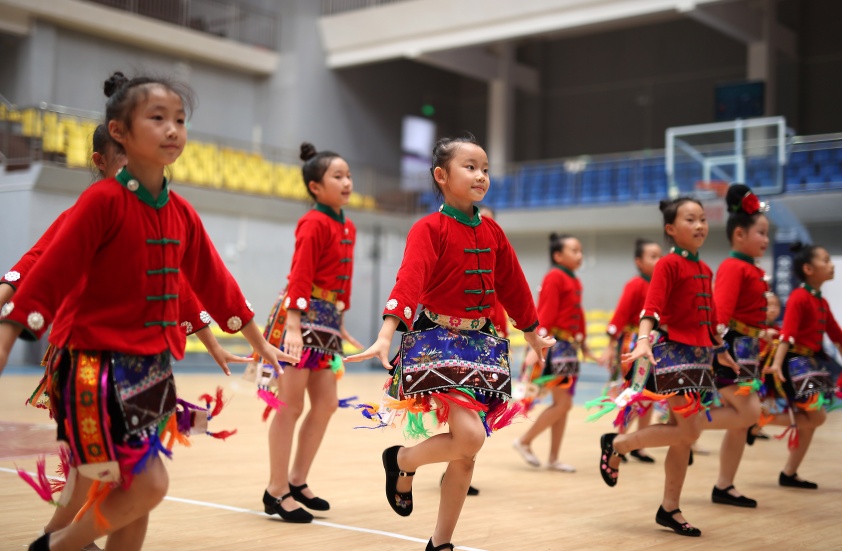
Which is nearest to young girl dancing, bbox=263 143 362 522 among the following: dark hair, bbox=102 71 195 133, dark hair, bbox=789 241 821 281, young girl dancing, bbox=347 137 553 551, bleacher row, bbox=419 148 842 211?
young girl dancing, bbox=347 137 553 551

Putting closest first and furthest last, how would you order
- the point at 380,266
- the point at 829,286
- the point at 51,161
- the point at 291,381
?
the point at 291,381 < the point at 829,286 < the point at 51,161 < the point at 380,266

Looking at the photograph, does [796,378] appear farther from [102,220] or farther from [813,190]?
[813,190]

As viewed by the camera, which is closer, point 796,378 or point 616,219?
point 796,378

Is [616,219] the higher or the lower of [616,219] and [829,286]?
the higher

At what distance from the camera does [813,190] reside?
45.1ft

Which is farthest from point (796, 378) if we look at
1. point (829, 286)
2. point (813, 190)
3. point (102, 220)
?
point (813, 190)

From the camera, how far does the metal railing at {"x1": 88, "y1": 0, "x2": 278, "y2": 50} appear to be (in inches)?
746

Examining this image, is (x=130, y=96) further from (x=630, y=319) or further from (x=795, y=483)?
(x=630, y=319)

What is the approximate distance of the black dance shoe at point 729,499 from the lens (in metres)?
4.80

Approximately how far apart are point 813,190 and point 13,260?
12286mm

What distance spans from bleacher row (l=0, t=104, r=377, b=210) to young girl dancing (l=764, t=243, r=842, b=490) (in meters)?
8.03

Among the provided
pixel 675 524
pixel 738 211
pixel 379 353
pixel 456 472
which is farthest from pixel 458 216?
pixel 738 211

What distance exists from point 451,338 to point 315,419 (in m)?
1.33

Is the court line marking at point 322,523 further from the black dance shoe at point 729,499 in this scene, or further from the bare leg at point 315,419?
the black dance shoe at point 729,499
